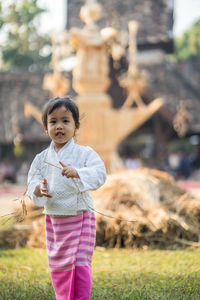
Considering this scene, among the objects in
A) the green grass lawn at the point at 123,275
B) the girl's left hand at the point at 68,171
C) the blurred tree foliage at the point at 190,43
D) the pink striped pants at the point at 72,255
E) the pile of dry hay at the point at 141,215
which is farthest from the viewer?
the blurred tree foliage at the point at 190,43

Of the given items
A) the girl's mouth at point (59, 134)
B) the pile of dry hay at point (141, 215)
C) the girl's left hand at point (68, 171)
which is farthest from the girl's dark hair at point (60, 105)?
the pile of dry hay at point (141, 215)

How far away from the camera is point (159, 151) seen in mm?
16859

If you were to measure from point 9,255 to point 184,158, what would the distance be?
11.9 m

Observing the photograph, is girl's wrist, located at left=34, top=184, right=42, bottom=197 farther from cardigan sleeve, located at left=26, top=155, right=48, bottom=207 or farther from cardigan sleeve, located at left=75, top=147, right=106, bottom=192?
cardigan sleeve, located at left=75, top=147, right=106, bottom=192

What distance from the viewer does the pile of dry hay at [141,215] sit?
3.92 meters

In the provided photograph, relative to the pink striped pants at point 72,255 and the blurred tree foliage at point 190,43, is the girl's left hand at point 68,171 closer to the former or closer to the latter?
the pink striped pants at point 72,255

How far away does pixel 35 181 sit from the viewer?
2283 mm

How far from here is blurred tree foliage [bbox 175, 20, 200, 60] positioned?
37.9 meters

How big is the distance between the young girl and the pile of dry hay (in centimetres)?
152

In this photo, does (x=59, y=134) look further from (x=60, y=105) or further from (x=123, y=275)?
(x=123, y=275)

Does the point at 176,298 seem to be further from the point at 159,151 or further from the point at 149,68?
the point at 149,68

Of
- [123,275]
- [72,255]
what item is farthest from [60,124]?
[123,275]

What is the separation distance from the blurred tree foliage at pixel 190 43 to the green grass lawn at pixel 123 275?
32.4 meters

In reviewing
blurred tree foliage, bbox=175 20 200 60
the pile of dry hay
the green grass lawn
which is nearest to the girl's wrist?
the green grass lawn
